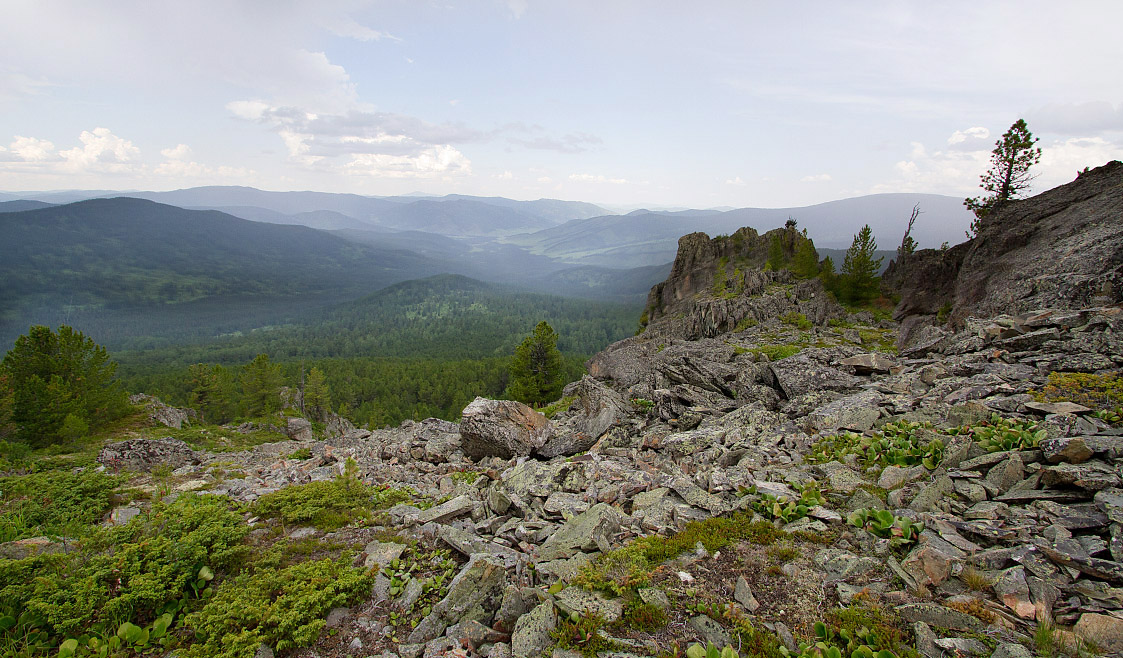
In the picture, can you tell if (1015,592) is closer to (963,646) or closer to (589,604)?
(963,646)

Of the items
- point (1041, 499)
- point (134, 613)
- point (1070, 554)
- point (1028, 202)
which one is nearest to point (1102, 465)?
point (1041, 499)

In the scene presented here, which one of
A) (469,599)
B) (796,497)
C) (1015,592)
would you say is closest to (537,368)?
(796,497)

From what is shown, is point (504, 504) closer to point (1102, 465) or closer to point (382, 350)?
point (1102, 465)

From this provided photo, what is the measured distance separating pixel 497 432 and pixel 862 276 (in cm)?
4576

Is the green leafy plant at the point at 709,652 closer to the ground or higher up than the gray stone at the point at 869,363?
closer to the ground

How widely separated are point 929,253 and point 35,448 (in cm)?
7337

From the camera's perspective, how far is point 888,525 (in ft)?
23.3

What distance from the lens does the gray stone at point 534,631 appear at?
19.0ft

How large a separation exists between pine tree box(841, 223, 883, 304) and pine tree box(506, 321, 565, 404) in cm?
3274

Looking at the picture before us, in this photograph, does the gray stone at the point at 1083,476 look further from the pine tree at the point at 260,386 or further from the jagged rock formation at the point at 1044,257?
the pine tree at the point at 260,386

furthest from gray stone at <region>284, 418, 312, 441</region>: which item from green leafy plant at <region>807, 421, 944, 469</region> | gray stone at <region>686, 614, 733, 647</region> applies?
gray stone at <region>686, 614, 733, 647</region>

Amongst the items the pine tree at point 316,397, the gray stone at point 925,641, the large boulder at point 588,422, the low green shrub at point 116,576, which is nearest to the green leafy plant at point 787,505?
the gray stone at point 925,641

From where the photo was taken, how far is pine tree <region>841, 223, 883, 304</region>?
1801 inches

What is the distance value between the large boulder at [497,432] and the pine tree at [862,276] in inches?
1668
